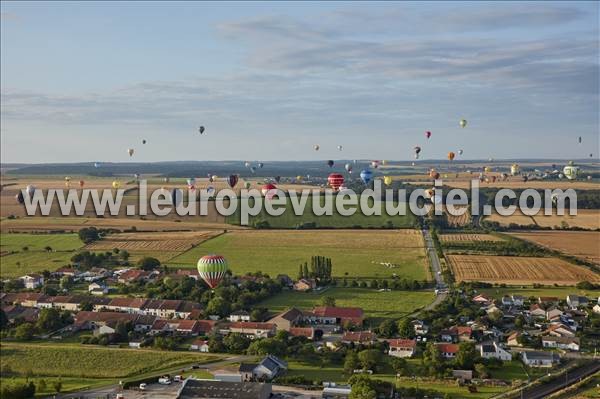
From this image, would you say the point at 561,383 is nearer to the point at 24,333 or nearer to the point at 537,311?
the point at 537,311

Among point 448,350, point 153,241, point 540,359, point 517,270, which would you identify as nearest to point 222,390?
point 448,350

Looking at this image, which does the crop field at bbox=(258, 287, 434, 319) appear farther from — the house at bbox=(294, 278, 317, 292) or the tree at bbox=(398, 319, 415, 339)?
the tree at bbox=(398, 319, 415, 339)

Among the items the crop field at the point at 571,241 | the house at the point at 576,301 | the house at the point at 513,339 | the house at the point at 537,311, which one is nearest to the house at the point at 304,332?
the house at the point at 513,339

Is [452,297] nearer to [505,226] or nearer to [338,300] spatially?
[338,300]

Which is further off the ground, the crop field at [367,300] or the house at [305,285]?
the house at [305,285]

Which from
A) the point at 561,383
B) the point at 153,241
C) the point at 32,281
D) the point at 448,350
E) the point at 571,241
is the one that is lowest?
the point at 561,383

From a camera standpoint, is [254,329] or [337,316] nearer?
[254,329]

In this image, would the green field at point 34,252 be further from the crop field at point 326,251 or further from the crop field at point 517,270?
the crop field at point 517,270

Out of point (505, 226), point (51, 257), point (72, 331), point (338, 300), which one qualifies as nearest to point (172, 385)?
point (72, 331)
